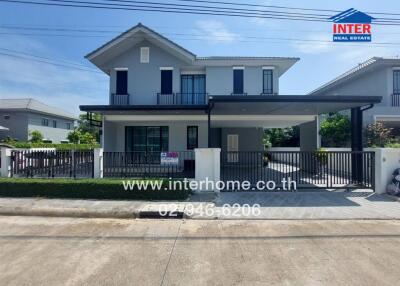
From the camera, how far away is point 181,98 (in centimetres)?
1777

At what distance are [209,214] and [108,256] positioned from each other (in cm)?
318

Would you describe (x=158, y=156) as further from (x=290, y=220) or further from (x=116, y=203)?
(x=290, y=220)

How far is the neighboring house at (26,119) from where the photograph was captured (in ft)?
103

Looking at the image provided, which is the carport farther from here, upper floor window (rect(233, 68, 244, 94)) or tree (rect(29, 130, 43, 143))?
tree (rect(29, 130, 43, 143))

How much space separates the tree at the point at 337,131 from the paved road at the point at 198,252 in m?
12.9

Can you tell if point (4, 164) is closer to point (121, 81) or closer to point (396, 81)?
point (121, 81)

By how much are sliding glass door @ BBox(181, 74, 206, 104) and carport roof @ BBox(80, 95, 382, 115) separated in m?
3.04

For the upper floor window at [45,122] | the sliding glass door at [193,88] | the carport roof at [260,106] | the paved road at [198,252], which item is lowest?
the paved road at [198,252]

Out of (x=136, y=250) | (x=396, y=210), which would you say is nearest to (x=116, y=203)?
(x=136, y=250)

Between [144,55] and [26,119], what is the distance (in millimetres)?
22365

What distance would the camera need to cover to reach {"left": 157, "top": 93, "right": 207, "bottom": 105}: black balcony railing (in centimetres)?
1755

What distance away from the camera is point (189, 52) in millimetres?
17016

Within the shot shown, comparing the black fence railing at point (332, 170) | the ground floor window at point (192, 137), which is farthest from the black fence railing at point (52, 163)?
the ground floor window at point (192, 137)

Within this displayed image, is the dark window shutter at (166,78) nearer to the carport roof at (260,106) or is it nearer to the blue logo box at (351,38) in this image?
the carport roof at (260,106)
